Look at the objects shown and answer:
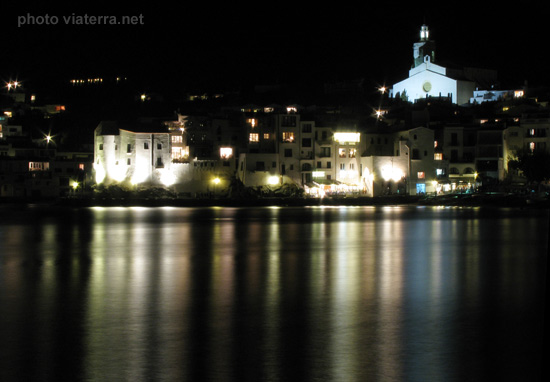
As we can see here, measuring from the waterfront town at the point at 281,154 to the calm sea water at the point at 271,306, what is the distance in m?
13.6

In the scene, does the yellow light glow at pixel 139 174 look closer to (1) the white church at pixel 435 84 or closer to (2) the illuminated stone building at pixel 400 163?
(2) the illuminated stone building at pixel 400 163

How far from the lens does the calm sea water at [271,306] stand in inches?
291

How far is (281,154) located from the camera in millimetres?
36281

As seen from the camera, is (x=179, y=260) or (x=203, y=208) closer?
(x=179, y=260)

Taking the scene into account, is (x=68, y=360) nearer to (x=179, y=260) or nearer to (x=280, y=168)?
(x=179, y=260)

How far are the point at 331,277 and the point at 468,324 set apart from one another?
466 centimetres

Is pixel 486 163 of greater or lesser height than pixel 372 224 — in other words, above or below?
above

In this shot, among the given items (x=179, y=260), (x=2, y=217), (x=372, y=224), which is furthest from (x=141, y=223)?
(x=179, y=260)

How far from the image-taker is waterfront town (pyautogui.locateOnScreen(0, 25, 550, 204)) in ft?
120

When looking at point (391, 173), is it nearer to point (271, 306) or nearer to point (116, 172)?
point (116, 172)

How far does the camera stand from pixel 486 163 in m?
39.5

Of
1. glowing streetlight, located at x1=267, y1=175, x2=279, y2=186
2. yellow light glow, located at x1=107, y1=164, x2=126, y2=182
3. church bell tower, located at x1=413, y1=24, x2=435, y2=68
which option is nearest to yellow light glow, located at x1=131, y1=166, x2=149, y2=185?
yellow light glow, located at x1=107, y1=164, x2=126, y2=182

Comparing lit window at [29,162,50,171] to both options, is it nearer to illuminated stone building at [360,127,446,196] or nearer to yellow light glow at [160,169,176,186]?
yellow light glow at [160,169,176,186]

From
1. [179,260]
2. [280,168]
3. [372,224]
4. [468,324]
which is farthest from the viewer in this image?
[280,168]
